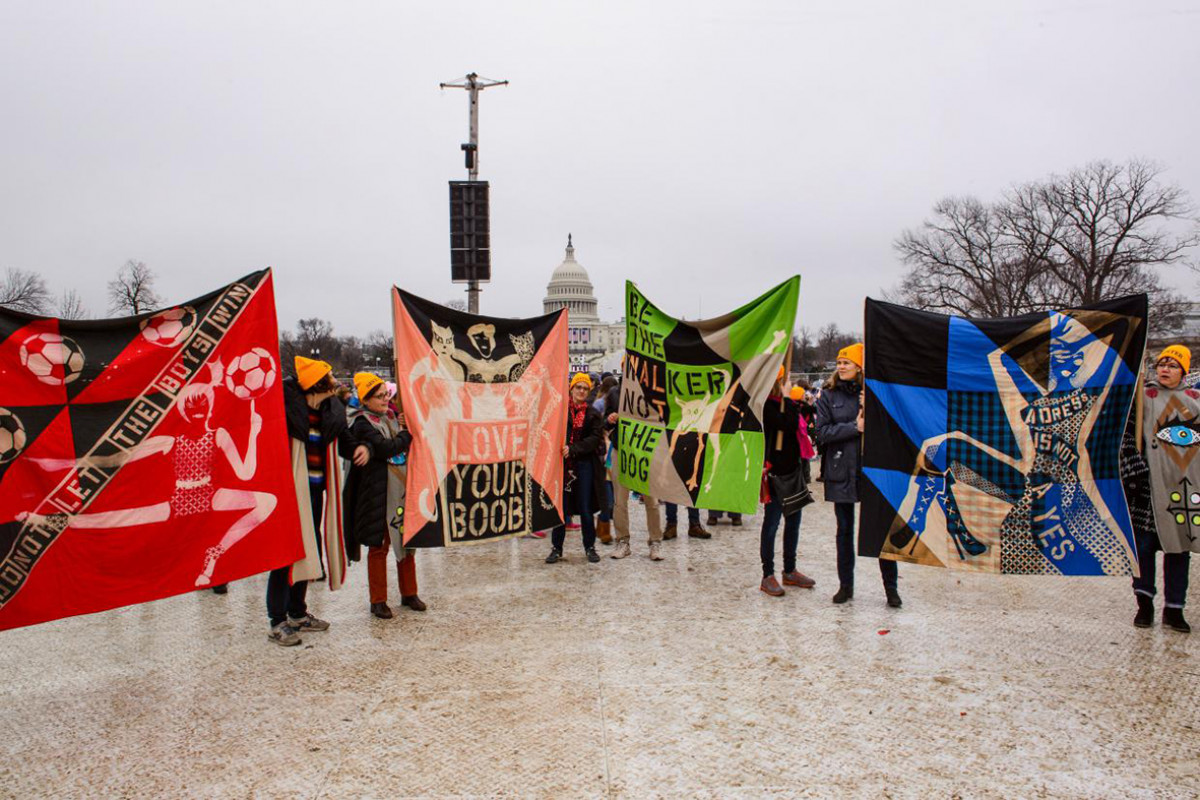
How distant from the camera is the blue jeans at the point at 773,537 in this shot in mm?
5695

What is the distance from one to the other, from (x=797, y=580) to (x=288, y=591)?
3.83 metres

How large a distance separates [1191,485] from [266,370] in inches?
230

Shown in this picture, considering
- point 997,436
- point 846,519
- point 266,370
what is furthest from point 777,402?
point 266,370

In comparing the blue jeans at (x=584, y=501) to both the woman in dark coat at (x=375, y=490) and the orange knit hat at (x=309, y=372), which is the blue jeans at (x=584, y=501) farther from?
the orange knit hat at (x=309, y=372)

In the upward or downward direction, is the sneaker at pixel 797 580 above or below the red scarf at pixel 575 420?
below

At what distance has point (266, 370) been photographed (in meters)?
4.52

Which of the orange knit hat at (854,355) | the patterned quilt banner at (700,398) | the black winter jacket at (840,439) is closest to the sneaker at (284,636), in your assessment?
the patterned quilt banner at (700,398)

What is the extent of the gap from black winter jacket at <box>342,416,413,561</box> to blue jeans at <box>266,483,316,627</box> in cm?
25

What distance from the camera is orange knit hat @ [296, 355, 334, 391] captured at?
4816 millimetres

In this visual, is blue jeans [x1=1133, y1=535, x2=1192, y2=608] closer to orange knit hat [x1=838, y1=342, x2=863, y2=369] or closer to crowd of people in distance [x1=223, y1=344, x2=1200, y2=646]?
crowd of people in distance [x1=223, y1=344, x2=1200, y2=646]

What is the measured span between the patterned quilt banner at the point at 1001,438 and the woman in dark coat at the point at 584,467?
2565 mm

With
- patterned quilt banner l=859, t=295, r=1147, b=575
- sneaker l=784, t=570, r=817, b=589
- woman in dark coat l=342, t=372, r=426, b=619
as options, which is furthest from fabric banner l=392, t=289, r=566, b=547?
patterned quilt banner l=859, t=295, r=1147, b=575

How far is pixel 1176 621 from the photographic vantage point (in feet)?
15.7

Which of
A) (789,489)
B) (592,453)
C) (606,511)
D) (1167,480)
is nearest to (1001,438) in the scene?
(1167,480)
